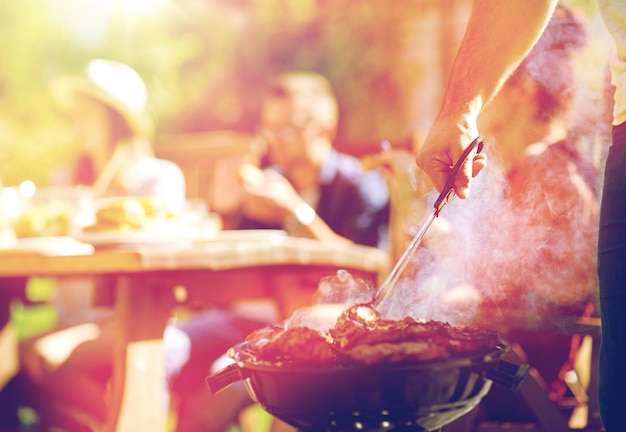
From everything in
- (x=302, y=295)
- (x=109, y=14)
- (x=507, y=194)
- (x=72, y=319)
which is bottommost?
(x=72, y=319)

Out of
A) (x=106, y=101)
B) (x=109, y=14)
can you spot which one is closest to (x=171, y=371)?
(x=106, y=101)

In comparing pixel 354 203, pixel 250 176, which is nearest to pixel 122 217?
pixel 250 176

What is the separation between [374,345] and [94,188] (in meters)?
3.65

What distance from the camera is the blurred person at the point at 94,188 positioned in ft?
11.4

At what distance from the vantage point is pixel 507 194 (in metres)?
2.39

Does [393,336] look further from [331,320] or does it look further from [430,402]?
[331,320]

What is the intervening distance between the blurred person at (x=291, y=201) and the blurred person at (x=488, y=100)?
2030mm

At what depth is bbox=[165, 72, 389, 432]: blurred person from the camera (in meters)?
3.45

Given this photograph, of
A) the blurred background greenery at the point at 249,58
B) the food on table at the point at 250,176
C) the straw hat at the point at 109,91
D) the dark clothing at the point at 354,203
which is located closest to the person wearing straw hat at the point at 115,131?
the straw hat at the point at 109,91

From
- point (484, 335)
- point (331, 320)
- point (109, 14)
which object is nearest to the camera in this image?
point (484, 335)

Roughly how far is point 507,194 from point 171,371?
1.85 m

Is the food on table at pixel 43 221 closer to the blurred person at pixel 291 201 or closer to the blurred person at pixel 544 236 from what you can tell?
the blurred person at pixel 291 201

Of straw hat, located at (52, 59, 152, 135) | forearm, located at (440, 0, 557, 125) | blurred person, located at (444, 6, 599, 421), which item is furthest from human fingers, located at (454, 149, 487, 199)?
straw hat, located at (52, 59, 152, 135)

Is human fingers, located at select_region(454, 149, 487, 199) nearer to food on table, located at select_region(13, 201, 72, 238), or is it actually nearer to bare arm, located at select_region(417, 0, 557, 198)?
bare arm, located at select_region(417, 0, 557, 198)
